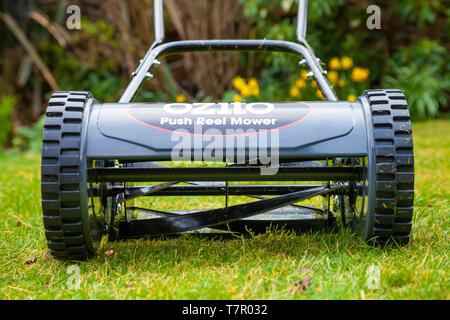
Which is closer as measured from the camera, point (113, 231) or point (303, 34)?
point (113, 231)

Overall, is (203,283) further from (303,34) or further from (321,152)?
(303,34)

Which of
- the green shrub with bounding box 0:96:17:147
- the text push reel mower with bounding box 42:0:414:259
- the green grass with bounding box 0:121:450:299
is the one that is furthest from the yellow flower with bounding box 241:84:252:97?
the text push reel mower with bounding box 42:0:414:259

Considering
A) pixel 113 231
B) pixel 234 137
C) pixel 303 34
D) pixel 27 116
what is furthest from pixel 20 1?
pixel 234 137

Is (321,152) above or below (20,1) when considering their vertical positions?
below

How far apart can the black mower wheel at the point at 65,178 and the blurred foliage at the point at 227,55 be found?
315cm

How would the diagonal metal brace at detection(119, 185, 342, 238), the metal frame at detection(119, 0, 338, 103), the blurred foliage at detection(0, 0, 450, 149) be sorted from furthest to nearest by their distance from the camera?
the blurred foliage at detection(0, 0, 450, 149) → the metal frame at detection(119, 0, 338, 103) → the diagonal metal brace at detection(119, 185, 342, 238)

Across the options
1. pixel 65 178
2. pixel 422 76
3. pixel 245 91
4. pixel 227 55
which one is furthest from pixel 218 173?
pixel 422 76

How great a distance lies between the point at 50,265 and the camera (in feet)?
4.43

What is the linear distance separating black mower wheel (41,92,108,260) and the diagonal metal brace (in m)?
0.25

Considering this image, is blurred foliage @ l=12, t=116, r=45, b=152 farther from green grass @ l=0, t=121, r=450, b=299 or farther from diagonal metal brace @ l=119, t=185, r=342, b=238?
diagonal metal brace @ l=119, t=185, r=342, b=238

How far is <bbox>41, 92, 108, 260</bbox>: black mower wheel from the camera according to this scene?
1178 mm

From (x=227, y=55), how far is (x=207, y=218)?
3410 millimetres

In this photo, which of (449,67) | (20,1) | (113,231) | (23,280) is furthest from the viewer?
(449,67)

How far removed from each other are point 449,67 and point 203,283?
5110 millimetres
